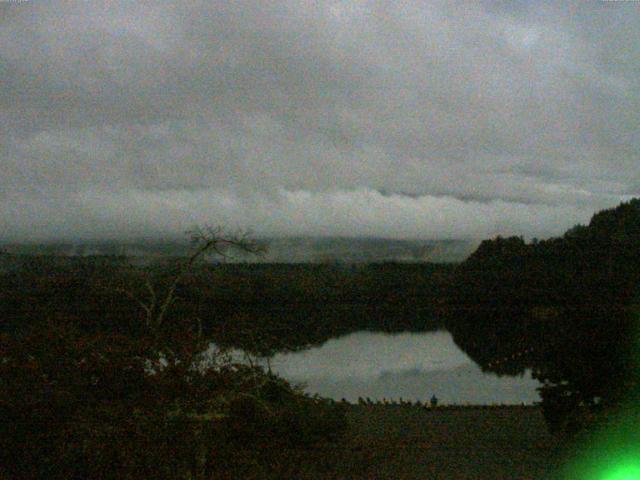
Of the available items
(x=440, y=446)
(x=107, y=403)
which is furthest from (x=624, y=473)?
(x=107, y=403)

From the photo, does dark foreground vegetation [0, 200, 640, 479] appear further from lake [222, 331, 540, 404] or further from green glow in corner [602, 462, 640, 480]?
lake [222, 331, 540, 404]

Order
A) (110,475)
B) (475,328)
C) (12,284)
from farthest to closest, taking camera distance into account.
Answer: (475,328), (12,284), (110,475)

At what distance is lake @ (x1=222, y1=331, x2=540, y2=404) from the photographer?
117ft

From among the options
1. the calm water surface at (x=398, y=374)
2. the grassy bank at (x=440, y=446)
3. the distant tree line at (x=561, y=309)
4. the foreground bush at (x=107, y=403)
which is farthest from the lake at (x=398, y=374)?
the foreground bush at (x=107, y=403)

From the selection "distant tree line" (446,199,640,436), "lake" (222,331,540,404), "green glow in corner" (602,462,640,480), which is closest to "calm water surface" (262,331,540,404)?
"lake" (222,331,540,404)

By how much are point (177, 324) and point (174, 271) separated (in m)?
0.92

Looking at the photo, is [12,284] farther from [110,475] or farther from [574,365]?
[574,365]

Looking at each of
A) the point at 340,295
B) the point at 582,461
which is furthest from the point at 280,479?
the point at 340,295

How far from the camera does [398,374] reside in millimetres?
46500

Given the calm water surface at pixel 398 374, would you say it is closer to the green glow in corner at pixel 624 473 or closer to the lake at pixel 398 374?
the lake at pixel 398 374

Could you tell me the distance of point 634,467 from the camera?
1148cm

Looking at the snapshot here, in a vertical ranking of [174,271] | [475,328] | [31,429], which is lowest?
[475,328]

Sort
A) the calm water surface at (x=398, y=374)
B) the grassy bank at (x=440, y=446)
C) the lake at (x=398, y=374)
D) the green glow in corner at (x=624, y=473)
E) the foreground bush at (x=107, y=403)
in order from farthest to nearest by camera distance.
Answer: the calm water surface at (x=398, y=374) → the lake at (x=398, y=374) → the grassy bank at (x=440, y=446) → the green glow in corner at (x=624, y=473) → the foreground bush at (x=107, y=403)

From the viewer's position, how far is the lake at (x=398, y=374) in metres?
35.8
